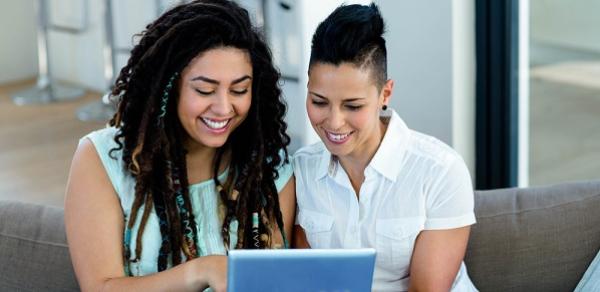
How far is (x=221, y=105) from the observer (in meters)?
2.12

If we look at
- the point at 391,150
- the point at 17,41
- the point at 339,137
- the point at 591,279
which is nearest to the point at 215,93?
the point at 339,137

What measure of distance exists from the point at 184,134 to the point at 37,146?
2.79 meters

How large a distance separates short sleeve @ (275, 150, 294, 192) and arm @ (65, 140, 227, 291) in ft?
1.11

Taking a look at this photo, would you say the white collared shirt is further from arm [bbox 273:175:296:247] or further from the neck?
the neck

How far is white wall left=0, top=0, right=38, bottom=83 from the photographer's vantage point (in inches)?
236

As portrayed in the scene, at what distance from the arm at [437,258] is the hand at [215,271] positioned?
1.29 feet

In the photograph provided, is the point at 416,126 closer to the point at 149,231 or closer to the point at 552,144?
the point at 552,144

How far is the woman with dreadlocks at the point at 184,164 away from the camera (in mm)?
2137

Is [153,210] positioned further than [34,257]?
No

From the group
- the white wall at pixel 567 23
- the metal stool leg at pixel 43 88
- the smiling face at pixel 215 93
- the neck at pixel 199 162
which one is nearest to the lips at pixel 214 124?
the smiling face at pixel 215 93

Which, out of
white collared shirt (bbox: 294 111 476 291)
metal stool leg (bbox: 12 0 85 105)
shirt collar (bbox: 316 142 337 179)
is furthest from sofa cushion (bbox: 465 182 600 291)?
metal stool leg (bbox: 12 0 85 105)

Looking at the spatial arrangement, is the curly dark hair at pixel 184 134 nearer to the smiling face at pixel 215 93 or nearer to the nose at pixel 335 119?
the smiling face at pixel 215 93

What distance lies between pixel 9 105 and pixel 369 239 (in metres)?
3.81

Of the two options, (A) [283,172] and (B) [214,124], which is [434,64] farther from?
(B) [214,124]
